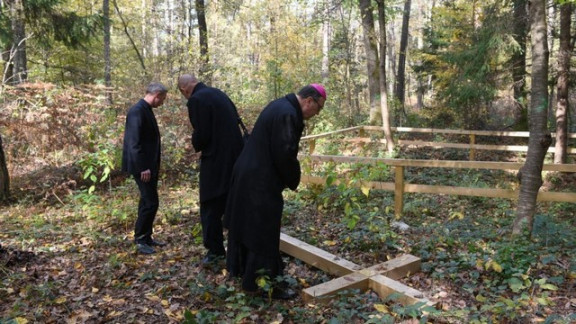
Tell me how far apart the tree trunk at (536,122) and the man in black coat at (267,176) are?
2.88 metres

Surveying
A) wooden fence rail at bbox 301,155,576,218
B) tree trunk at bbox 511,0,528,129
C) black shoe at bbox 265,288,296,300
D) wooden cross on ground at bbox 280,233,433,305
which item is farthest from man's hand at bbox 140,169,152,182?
tree trunk at bbox 511,0,528,129

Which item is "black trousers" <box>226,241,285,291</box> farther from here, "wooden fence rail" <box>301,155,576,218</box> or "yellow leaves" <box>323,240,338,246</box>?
"wooden fence rail" <box>301,155,576,218</box>

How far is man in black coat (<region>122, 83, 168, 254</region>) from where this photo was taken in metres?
4.90

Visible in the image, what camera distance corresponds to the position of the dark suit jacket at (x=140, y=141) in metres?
4.89

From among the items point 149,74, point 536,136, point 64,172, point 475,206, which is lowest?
point 475,206

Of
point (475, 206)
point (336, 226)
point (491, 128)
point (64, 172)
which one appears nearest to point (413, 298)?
point (336, 226)

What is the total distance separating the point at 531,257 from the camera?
4.03m

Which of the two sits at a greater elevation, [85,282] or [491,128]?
[491,128]

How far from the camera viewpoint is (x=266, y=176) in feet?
11.9

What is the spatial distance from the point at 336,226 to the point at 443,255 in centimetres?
166

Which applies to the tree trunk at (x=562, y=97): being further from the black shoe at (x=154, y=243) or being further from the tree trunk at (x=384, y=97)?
the black shoe at (x=154, y=243)

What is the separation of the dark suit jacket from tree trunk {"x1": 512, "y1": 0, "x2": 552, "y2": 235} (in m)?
4.35

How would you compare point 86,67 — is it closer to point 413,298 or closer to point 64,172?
point 64,172

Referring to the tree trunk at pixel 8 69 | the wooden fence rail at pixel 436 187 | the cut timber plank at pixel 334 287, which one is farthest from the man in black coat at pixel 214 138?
the tree trunk at pixel 8 69
